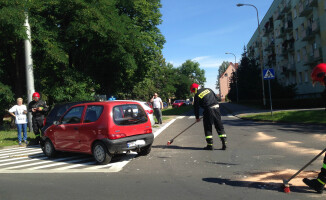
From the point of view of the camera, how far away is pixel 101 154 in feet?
23.1

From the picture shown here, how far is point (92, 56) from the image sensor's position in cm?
2105

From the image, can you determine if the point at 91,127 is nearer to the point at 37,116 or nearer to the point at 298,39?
the point at 37,116

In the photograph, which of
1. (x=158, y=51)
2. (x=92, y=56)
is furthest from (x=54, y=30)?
(x=158, y=51)

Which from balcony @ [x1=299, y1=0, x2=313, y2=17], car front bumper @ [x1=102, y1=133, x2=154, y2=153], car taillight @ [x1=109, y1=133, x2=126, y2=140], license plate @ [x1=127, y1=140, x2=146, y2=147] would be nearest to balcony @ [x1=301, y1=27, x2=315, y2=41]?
balcony @ [x1=299, y1=0, x2=313, y2=17]

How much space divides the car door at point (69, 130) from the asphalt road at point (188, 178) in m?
1.43

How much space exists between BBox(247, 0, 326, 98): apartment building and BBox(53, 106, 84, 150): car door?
2621 cm

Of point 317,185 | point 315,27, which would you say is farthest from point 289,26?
point 317,185

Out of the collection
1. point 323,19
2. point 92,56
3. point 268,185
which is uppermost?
point 323,19

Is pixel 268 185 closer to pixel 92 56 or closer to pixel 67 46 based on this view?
pixel 67 46

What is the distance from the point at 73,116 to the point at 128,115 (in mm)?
1543

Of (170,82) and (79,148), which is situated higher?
(170,82)

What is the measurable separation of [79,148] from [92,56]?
14.4 m

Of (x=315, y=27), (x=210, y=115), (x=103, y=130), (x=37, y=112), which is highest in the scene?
(x=315, y=27)

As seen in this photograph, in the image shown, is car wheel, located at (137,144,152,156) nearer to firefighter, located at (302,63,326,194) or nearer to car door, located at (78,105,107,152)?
car door, located at (78,105,107,152)
